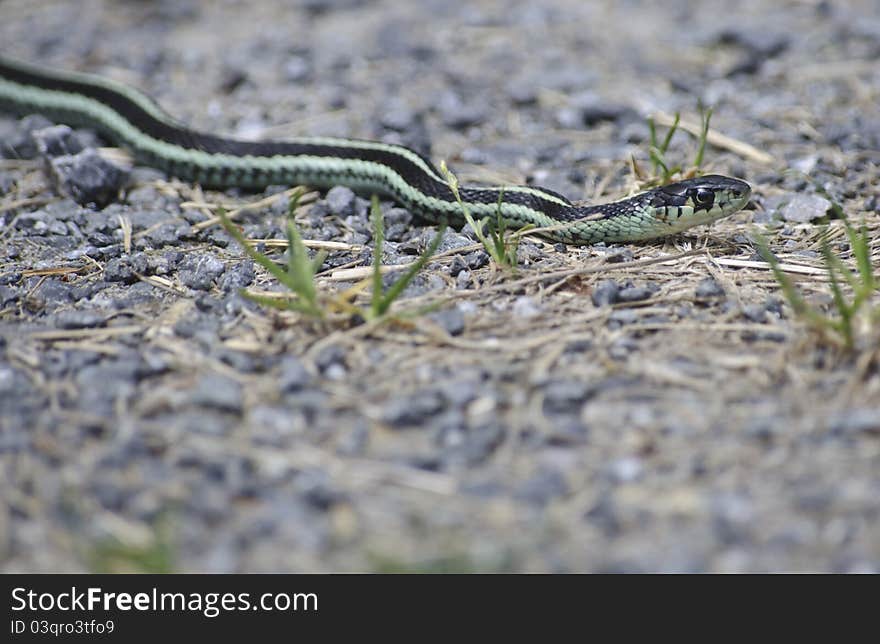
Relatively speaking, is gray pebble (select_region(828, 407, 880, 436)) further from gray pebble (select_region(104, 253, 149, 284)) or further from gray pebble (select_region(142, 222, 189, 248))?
gray pebble (select_region(142, 222, 189, 248))

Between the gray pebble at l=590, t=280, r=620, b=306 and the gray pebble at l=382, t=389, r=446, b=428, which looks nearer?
the gray pebble at l=382, t=389, r=446, b=428

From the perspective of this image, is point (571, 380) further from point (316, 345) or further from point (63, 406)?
point (63, 406)

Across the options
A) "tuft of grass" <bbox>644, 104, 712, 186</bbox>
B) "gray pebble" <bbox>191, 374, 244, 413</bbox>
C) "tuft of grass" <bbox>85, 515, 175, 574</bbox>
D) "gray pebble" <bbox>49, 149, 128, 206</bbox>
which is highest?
"gray pebble" <bbox>49, 149, 128, 206</bbox>

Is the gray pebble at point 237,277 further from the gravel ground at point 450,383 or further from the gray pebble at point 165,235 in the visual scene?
the gray pebble at point 165,235

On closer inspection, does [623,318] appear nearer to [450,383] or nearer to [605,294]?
[605,294]

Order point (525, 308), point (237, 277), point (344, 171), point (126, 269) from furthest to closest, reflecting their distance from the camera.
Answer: point (344, 171) < point (126, 269) < point (237, 277) < point (525, 308)

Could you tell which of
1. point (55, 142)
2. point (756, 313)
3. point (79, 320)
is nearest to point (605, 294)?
point (756, 313)

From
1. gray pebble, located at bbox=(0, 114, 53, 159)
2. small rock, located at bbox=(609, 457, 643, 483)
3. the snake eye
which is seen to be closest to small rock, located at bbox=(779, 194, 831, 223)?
the snake eye

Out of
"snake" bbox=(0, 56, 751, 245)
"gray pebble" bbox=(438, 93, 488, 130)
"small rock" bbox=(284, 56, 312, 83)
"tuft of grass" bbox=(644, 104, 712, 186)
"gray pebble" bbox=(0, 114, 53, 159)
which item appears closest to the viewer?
"snake" bbox=(0, 56, 751, 245)
